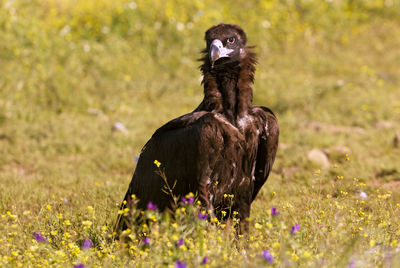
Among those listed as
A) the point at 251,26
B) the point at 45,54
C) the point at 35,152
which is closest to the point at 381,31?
the point at 251,26

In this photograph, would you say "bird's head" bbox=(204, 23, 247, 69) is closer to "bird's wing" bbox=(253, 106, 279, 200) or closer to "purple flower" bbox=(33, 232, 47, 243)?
"bird's wing" bbox=(253, 106, 279, 200)

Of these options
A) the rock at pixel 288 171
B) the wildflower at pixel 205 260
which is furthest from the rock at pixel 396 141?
the wildflower at pixel 205 260

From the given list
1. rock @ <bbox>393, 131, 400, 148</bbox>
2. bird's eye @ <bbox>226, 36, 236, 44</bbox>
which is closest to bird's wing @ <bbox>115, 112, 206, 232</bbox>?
bird's eye @ <bbox>226, 36, 236, 44</bbox>

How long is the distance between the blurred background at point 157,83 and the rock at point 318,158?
23mm

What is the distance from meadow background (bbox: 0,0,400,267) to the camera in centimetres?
379

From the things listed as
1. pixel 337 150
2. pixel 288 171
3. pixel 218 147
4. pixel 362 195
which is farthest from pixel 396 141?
pixel 218 147

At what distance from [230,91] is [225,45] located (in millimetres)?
464

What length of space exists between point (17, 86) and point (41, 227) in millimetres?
5967

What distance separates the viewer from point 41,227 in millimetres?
4383

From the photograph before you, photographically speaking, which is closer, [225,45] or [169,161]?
[169,161]

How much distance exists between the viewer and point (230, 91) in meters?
4.64

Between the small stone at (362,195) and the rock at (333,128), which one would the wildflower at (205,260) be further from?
the rock at (333,128)

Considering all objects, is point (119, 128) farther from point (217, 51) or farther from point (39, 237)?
point (39, 237)

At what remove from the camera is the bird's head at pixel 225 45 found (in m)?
4.72
